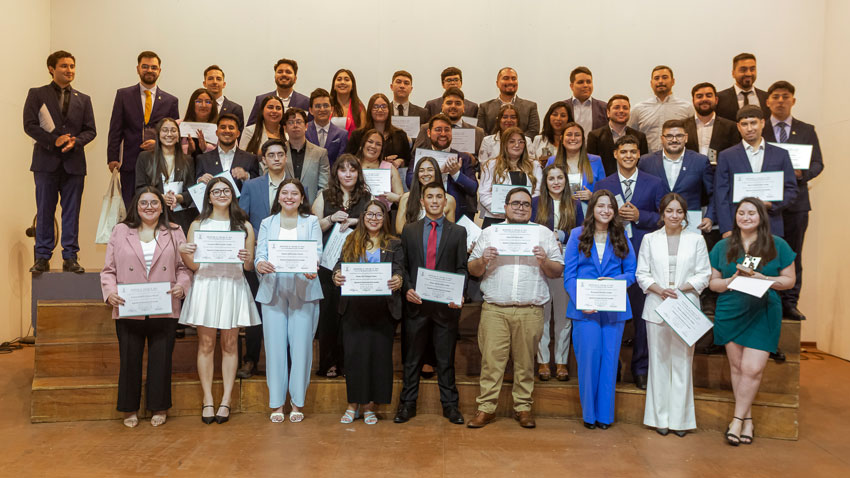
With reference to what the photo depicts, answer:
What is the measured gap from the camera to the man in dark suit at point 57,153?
22.2 ft

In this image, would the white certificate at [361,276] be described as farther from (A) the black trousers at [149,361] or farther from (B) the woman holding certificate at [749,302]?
(B) the woman holding certificate at [749,302]

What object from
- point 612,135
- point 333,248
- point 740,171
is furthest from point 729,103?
point 333,248

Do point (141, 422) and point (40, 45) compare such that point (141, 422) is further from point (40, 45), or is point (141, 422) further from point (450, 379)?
point (40, 45)

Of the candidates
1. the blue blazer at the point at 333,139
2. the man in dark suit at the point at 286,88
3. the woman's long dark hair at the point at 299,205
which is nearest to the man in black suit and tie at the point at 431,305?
the woman's long dark hair at the point at 299,205

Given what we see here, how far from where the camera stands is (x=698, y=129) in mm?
6859

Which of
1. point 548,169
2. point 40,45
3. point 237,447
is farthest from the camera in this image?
point 40,45

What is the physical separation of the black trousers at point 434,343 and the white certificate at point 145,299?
5.95 feet

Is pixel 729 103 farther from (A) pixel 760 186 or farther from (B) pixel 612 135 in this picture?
(A) pixel 760 186

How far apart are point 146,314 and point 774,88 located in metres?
5.89

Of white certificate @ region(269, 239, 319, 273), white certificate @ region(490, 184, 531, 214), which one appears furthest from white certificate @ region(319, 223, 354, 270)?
white certificate @ region(490, 184, 531, 214)

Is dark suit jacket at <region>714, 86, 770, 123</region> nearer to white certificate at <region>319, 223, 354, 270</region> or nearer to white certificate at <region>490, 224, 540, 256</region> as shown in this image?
white certificate at <region>490, 224, 540, 256</region>

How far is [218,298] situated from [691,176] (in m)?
4.00

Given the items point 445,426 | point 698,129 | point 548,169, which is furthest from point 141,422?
point 698,129

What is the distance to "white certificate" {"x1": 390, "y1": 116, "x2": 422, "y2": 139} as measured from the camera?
6922 mm
